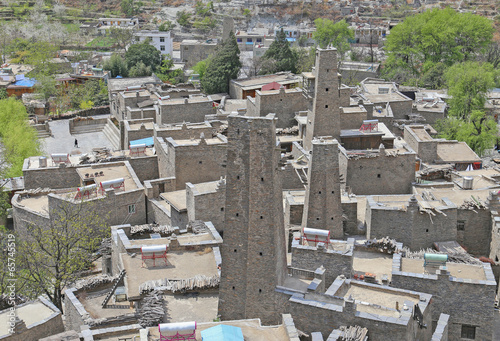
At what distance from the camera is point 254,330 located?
2383 cm

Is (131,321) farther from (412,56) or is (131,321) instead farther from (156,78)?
(412,56)

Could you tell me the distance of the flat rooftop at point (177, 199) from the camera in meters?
39.5

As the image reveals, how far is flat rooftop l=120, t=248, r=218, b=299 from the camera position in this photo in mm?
29672

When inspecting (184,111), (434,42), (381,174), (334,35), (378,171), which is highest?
(334,35)

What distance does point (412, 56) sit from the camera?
91750 mm

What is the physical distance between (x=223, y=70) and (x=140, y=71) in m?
17.1

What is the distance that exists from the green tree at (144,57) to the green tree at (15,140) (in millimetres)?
23786

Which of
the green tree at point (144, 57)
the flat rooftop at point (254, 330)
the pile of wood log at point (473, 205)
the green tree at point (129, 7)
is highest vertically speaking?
the green tree at point (129, 7)

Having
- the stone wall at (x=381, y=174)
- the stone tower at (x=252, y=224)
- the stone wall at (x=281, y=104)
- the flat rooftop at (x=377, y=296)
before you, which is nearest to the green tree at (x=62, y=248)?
the stone tower at (x=252, y=224)

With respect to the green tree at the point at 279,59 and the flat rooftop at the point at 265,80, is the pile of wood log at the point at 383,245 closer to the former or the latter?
the flat rooftop at the point at 265,80

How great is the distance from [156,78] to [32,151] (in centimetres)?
2584

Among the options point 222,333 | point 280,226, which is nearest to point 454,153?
point 280,226

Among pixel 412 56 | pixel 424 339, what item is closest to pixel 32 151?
pixel 424 339

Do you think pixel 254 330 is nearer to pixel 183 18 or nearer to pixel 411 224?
pixel 411 224
